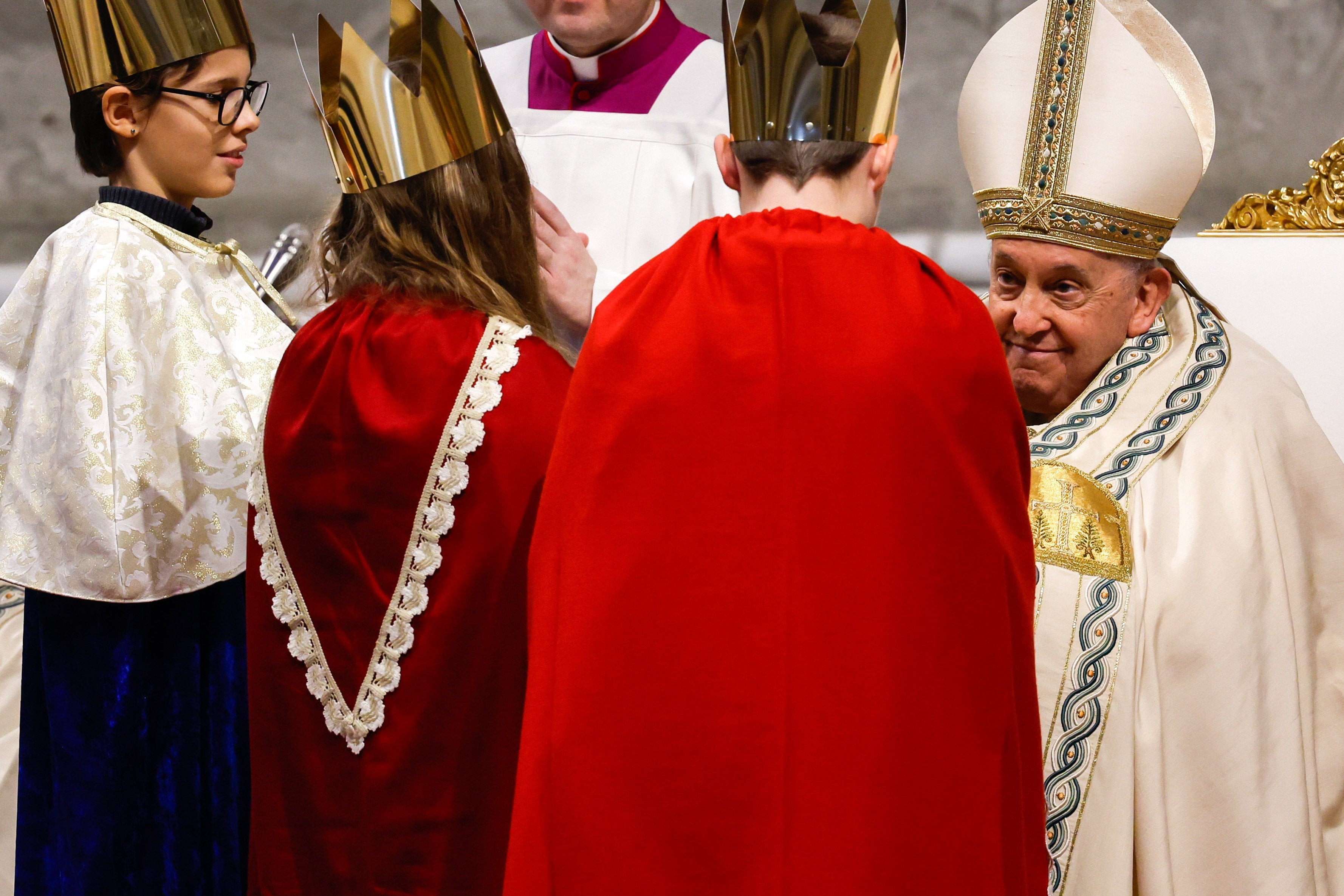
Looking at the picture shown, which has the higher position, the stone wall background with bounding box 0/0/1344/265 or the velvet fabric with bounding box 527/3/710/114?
the velvet fabric with bounding box 527/3/710/114

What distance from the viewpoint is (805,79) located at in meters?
1.55

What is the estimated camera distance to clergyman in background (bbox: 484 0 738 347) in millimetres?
3018

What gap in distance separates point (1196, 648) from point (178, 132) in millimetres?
1802

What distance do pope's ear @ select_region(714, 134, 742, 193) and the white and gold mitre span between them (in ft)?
2.79

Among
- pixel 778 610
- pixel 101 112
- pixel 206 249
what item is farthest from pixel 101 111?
pixel 778 610

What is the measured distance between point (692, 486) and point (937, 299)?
0.34 m

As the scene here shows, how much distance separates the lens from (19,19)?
423 cm

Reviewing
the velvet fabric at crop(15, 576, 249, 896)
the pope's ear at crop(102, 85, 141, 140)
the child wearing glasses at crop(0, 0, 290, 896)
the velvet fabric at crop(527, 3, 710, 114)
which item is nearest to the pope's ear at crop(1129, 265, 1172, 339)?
the velvet fabric at crop(527, 3, 710, 114)

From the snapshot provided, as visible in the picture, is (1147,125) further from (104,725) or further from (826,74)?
(104,725)

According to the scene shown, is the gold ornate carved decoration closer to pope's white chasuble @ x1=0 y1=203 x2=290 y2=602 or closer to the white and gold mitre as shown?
the white and gold mitre

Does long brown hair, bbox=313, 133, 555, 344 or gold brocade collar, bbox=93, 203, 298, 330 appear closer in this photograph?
long brown hair, bbox=313, 133, 555, 344

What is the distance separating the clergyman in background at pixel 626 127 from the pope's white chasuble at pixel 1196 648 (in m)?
1.17

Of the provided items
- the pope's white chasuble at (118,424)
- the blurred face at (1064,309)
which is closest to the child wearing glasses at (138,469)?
the pope's white chasuble at (118,424)

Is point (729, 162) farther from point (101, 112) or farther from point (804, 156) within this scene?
point (101, 112)
